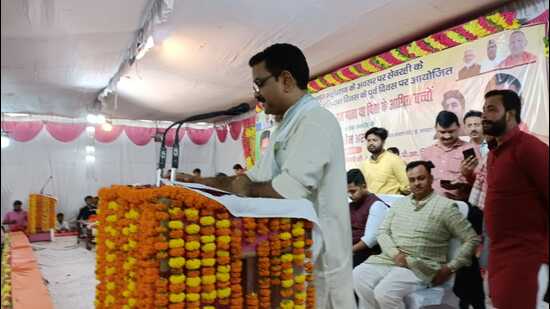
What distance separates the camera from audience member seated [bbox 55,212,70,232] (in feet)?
21.0

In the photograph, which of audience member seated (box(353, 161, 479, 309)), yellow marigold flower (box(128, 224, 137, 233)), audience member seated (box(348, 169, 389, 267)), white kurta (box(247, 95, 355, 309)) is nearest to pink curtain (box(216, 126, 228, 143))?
white kurta (box(247, 95, 355, 309))

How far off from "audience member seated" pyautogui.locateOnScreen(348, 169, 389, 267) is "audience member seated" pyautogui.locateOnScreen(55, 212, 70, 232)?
5.22 m

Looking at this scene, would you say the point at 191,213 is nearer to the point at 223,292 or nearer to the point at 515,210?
the point at 223,292

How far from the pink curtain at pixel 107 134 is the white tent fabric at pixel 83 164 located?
0.15ft

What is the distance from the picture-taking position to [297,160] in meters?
1.13

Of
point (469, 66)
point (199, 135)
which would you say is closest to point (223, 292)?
point (199, 135)

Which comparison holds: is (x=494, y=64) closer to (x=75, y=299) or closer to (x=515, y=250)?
(x=515, y=250)

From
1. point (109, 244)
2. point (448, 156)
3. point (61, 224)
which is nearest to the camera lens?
point (109, 244)

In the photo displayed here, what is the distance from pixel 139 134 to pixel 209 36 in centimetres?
83

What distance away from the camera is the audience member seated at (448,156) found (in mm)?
2404

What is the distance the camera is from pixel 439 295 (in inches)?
91.2

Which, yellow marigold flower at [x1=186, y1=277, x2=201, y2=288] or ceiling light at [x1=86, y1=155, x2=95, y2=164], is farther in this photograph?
ceiling light at [x1=86, y1=155, x2=95, y2=164]

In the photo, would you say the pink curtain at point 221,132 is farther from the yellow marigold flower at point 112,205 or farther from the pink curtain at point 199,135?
the yellow marigold flower at point 112,205

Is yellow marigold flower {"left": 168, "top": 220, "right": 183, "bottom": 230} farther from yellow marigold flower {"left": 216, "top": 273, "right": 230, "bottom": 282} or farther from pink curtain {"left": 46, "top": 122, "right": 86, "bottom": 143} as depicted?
pink curtain {"left": 46, "top": 122, "right": 86, "bottom": 143}
